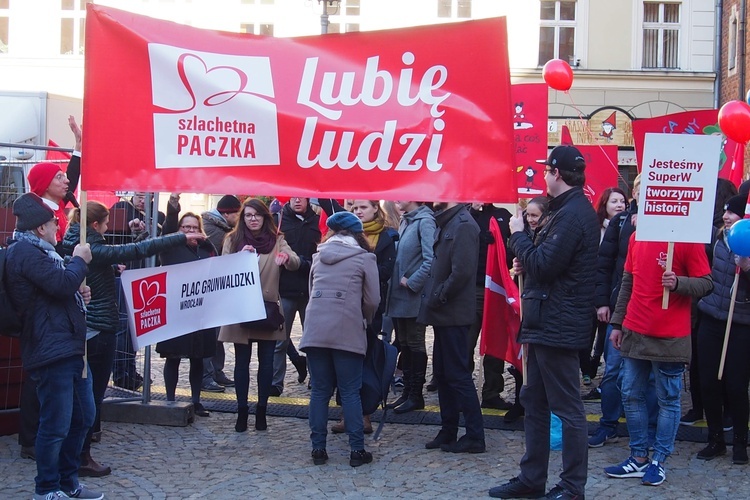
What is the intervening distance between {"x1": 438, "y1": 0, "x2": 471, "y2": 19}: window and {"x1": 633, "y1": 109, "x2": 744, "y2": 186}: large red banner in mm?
14557

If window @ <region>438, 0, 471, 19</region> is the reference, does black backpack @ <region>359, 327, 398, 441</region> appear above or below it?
below

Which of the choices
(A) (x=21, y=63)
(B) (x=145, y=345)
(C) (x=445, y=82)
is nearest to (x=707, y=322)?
(C) (x=445, y=82)

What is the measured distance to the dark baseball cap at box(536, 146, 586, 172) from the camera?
530cm

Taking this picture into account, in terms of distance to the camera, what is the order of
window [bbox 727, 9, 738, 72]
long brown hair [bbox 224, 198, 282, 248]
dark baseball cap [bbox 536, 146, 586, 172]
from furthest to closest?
window [bbox 727, 9, 738, 72] → long brown hair [bbox 224, 198, 282, 248] → dark baseball cap [bbox 536, 146, 586, 172]

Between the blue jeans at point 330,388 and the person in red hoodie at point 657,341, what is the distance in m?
1.77

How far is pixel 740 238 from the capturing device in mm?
5836

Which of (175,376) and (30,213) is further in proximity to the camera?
(175,376)

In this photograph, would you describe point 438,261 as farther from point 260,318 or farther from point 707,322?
point 707,322

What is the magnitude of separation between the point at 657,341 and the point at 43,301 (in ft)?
12.4

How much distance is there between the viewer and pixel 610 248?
740cm

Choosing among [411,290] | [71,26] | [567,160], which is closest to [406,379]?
[411,290]

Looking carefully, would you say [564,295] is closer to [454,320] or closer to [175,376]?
[454,320]

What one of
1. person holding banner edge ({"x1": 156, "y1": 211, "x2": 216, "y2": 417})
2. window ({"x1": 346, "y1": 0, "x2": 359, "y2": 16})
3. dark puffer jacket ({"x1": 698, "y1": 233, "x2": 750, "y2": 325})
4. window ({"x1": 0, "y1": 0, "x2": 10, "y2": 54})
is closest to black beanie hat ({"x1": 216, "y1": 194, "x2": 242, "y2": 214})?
person holding banner edge ({"x1": 156, "y1": 211, "x2": 216, "y2": 417})

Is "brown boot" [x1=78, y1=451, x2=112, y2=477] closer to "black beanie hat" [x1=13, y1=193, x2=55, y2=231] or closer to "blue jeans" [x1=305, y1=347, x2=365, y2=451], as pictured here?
"blue jeans" [x1=305, y1=347, x2=365, y2=451]
